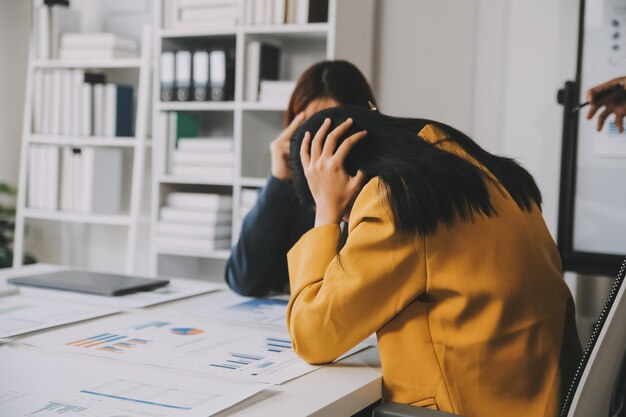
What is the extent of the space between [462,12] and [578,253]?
1.19 meters

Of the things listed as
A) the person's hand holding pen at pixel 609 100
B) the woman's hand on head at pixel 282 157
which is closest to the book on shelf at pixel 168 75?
the woman's hand on head at pixel 282 157

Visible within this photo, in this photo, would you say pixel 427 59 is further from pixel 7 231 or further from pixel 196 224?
pixel 7 231

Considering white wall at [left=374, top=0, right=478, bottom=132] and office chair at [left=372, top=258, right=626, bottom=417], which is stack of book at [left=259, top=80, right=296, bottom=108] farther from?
office chair at [left=372, top=258, right=626, bottom=417]

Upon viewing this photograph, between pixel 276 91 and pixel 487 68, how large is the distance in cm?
89

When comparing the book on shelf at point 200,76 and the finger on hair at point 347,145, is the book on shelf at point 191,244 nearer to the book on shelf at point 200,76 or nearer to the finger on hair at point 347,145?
the book on shelf at point 200,76

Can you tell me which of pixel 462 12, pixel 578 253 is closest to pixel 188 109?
pixel 462 12

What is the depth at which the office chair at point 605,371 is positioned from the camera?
90cm

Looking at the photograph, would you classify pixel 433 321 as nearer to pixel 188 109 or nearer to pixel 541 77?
pixel 541 77

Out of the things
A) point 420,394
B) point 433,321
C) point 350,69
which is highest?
point 350,69

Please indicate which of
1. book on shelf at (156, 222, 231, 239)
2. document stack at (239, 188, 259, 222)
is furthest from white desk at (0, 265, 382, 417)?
book on shelf at (156, 222, 231, 239)

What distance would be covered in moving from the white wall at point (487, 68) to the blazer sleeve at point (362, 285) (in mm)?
1908

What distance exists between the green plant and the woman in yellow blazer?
10.0ft

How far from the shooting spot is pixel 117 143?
3.41 meters

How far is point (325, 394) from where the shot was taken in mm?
1029
